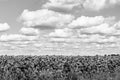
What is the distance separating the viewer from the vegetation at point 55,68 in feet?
46.7

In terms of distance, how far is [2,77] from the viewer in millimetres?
14242

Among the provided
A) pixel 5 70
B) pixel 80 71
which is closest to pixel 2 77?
pixel 5 70

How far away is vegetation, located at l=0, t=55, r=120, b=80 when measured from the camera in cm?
1423

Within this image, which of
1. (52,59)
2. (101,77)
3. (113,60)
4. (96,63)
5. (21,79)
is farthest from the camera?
(113,60)

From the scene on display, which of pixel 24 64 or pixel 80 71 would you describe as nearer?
pixel 24 64

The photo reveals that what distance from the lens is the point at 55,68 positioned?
648 inches

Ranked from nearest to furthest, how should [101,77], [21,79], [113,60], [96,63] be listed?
1. [21,79]
2. [101,77]
3. [96,63]
4. [113,60]

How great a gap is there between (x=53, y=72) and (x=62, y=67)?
1.43 meters

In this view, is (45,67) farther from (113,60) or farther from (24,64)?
(113,60)

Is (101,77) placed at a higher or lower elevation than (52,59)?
lower

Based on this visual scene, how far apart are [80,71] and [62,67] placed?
5.24 feet

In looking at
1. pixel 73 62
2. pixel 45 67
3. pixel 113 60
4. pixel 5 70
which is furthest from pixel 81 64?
pixel 5 70

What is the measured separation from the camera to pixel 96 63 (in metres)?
19.2

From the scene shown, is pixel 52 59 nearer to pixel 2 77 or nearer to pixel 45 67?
pixel 45 67
